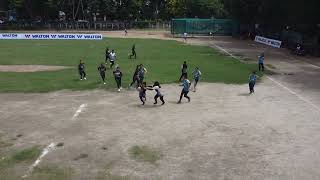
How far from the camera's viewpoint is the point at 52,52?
172 feet

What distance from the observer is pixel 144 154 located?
1714cm

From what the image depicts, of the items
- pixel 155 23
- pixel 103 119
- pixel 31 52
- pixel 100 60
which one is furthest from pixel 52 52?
pixel 155 23

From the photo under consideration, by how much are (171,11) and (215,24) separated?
73.7ft

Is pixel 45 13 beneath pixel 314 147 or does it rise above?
above

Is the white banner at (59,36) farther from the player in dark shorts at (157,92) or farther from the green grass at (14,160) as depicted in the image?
the green grass at (14,160)

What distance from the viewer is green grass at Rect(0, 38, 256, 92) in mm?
32062

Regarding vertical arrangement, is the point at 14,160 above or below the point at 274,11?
below

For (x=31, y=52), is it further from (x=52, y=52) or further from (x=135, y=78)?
(x=135, y=78)

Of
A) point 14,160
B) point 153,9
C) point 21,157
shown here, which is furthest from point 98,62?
point 153,9

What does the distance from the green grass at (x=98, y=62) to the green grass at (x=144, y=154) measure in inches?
531

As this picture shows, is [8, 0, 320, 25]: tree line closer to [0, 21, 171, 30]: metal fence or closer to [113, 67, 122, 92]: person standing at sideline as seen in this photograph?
[0, 21, 171, 30]: metal fence

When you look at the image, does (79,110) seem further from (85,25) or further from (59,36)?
(85,25)

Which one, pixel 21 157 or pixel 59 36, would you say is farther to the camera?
pixel 59 36

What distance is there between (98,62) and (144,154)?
27.3 meters
